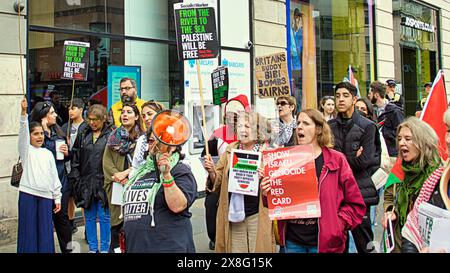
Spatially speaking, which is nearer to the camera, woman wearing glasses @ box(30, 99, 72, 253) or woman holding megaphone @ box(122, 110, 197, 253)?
Answer: woman holding megaphone @ box(122, 110, 197, 253)

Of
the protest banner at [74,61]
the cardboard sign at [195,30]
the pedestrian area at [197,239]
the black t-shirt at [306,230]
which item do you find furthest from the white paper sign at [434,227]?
the protest banner at [74,61]

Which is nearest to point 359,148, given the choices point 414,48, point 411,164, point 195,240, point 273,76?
point 411,164

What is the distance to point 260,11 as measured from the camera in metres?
12.7

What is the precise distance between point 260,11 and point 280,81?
14.2 feet

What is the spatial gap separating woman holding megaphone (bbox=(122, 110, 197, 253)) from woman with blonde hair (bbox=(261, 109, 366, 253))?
0.75m

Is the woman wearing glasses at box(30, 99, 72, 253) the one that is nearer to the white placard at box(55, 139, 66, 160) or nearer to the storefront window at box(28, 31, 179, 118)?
the white placard at box(55, 139, 66, 160)

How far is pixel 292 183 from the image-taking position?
163 inches

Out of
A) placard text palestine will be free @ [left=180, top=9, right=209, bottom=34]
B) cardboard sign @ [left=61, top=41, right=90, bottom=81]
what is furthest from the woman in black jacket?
placard text palestine will be free @ [left=180, top=9, right=209, bottom=34]

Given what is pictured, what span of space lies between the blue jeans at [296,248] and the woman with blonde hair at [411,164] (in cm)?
58

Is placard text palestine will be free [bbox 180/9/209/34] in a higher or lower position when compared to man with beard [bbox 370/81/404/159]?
higher

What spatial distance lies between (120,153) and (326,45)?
1064cm

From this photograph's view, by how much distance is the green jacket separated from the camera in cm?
631
